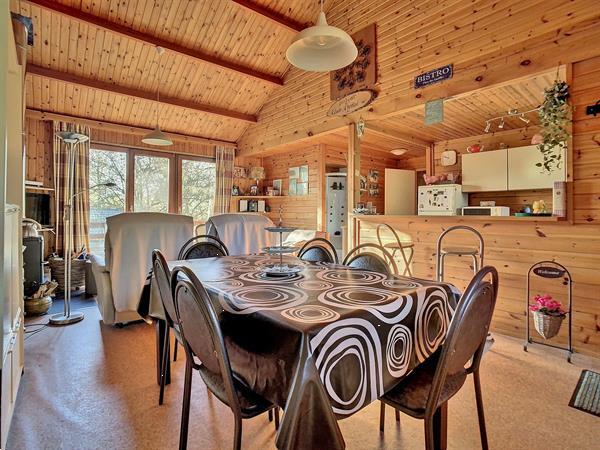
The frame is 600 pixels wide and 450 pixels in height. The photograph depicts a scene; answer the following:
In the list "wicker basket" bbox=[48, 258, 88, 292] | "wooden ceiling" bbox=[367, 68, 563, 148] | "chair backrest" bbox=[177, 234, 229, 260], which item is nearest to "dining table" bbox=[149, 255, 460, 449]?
"chair backrest" bbox=[177, 234, 229, 260]

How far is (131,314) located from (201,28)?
419cm

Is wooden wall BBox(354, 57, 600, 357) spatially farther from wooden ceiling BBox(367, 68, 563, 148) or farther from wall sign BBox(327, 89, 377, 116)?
wall sign BBox(327, 89, 377, 116)

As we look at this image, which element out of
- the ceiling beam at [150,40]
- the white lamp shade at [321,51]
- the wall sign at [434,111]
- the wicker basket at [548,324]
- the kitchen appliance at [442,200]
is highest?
the ceiling beam at [150,40]

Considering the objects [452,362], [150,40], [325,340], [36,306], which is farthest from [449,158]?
[36,306]

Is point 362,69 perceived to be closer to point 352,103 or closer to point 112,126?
point 352,103

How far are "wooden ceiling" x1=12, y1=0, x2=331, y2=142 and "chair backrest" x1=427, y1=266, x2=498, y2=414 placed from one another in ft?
16.0

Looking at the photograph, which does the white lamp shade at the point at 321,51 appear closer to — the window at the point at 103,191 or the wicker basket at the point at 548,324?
the wicker basket at the point at 548,324

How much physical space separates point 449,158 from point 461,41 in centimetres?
283

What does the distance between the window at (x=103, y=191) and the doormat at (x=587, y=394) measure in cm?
666

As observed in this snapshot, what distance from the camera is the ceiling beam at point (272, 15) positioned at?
4.58 m

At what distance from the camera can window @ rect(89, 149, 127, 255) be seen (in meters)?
6.01

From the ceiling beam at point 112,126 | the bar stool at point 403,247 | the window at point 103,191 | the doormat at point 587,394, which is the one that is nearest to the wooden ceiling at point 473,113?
the bar stool at point 403,247

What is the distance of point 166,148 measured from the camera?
6.79m

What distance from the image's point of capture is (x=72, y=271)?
15.6 ft
